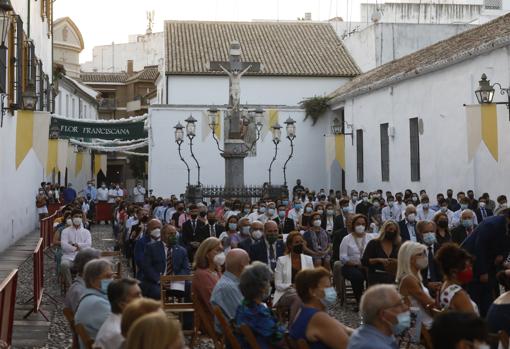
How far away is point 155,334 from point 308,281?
2.17 metres

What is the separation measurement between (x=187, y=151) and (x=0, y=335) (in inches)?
1130

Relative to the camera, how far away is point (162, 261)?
11.4 meters

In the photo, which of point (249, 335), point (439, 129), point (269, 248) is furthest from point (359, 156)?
point (249, 335)

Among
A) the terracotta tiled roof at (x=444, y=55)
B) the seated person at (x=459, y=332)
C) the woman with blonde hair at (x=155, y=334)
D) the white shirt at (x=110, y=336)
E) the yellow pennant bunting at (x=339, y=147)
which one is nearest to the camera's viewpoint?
the woman with blonde hair at (x=155, y=334)

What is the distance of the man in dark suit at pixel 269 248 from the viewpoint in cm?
1258

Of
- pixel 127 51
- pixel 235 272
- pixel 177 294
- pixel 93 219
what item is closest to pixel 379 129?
pixel 93 219

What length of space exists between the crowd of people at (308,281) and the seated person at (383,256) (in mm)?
14

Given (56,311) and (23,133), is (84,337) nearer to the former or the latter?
(56,311)

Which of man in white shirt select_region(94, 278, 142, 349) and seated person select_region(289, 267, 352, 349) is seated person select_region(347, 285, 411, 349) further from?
man in white shirt select_region(94, 278, 142, 349)

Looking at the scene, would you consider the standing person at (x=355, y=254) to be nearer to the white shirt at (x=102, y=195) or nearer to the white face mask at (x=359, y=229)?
the white face mask at (x=359, y=229)

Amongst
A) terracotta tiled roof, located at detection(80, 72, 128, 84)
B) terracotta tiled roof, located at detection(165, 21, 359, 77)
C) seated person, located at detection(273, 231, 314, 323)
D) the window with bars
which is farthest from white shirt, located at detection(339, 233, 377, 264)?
terracotta tiled roof, located at detection(80, 72, 128, 84)

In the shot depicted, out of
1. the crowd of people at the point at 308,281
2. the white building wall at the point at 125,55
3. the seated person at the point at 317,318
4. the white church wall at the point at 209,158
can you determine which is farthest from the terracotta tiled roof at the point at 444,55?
the white building wall at the point at 125,55

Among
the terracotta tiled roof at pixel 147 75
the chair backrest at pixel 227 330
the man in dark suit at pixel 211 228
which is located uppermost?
the terracotta tiled roof at pixel 147 75

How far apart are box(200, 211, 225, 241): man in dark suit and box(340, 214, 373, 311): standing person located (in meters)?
3.40
